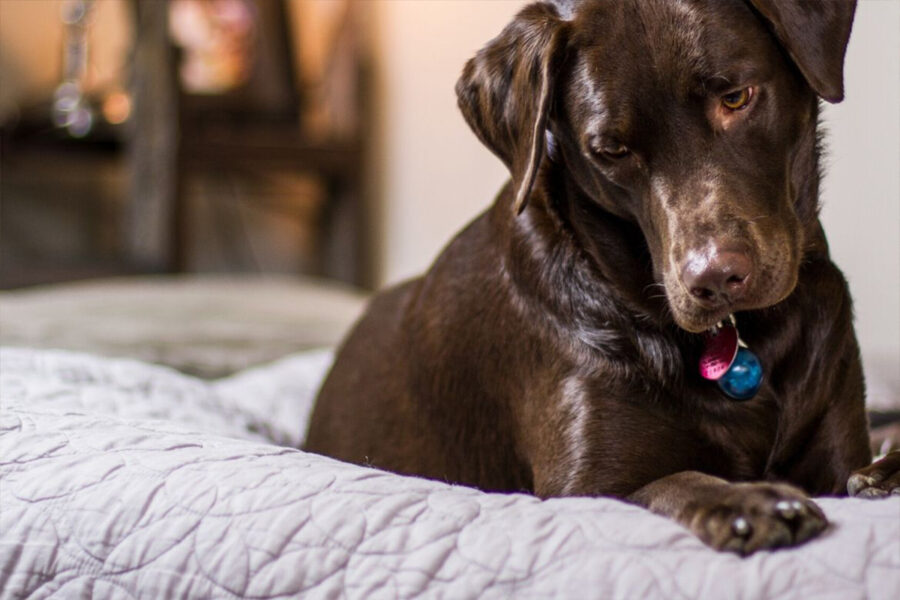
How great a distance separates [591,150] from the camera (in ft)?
4.12

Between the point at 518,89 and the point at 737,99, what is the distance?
11.1 inches

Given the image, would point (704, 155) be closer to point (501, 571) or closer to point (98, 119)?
point (501, 571)

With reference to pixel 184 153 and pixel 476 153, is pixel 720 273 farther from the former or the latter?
pixel 184 153

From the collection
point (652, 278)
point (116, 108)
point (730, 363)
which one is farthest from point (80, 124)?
point (730, 363)

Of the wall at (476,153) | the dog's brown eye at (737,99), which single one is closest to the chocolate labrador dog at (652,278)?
the dog's brown eye at (737,99)

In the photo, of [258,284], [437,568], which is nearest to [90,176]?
[258,284]

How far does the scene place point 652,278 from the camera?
4.30 ft

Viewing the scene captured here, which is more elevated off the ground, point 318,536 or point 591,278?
point 591,278

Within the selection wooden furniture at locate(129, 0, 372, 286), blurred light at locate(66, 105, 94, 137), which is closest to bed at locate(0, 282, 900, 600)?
wooden furniture at locate(129, 0, 372, 286)

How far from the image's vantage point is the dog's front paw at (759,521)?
88 centimetres

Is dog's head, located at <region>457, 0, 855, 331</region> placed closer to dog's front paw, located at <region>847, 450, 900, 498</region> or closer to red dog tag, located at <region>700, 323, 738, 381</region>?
red dog tag, located at <region>700, 323, 738, 381</region>

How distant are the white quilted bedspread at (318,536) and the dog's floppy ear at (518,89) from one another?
1.45 feet

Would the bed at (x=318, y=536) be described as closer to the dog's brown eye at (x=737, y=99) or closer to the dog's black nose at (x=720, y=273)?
the dog's black nose at (x=720, y=273)

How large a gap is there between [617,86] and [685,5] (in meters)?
0.12
